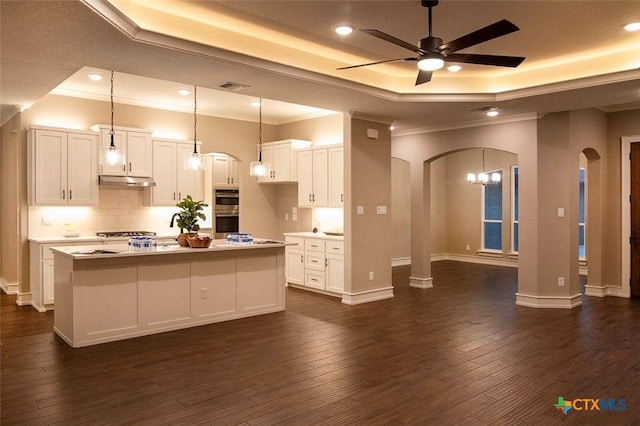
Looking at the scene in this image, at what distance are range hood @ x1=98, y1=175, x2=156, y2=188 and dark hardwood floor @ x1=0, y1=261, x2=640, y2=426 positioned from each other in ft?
6.48


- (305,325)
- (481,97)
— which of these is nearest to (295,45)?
(481,97)

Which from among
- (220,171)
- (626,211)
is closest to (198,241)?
(220,171)

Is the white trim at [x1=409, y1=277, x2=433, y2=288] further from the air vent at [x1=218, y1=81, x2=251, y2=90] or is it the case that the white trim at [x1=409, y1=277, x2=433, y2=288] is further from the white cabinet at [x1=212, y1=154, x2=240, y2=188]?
the air vent at [x1=218, y1=81, x2=251, y2=90]

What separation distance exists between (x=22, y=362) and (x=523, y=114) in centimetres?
665

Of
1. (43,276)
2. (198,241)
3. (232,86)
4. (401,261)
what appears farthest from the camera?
(401,261)

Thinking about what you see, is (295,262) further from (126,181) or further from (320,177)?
(126,181)

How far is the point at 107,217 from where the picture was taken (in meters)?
7.40

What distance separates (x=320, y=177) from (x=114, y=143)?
3.16 m

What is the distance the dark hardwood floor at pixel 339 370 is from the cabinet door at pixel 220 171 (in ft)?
11.3

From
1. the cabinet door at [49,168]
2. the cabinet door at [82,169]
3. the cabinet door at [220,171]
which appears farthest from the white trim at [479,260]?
the cabinet door at [49,168]

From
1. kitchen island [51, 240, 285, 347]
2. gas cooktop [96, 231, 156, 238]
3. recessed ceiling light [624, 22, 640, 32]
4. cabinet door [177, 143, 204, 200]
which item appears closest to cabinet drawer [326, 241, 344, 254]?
kitchen island [51, 240, 285, 347]

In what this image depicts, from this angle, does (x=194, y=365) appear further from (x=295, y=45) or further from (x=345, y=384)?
(x=295, y=45)

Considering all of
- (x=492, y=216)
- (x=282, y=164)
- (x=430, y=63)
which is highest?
(x=430, y=63)

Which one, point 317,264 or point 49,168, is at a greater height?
point 49,168
